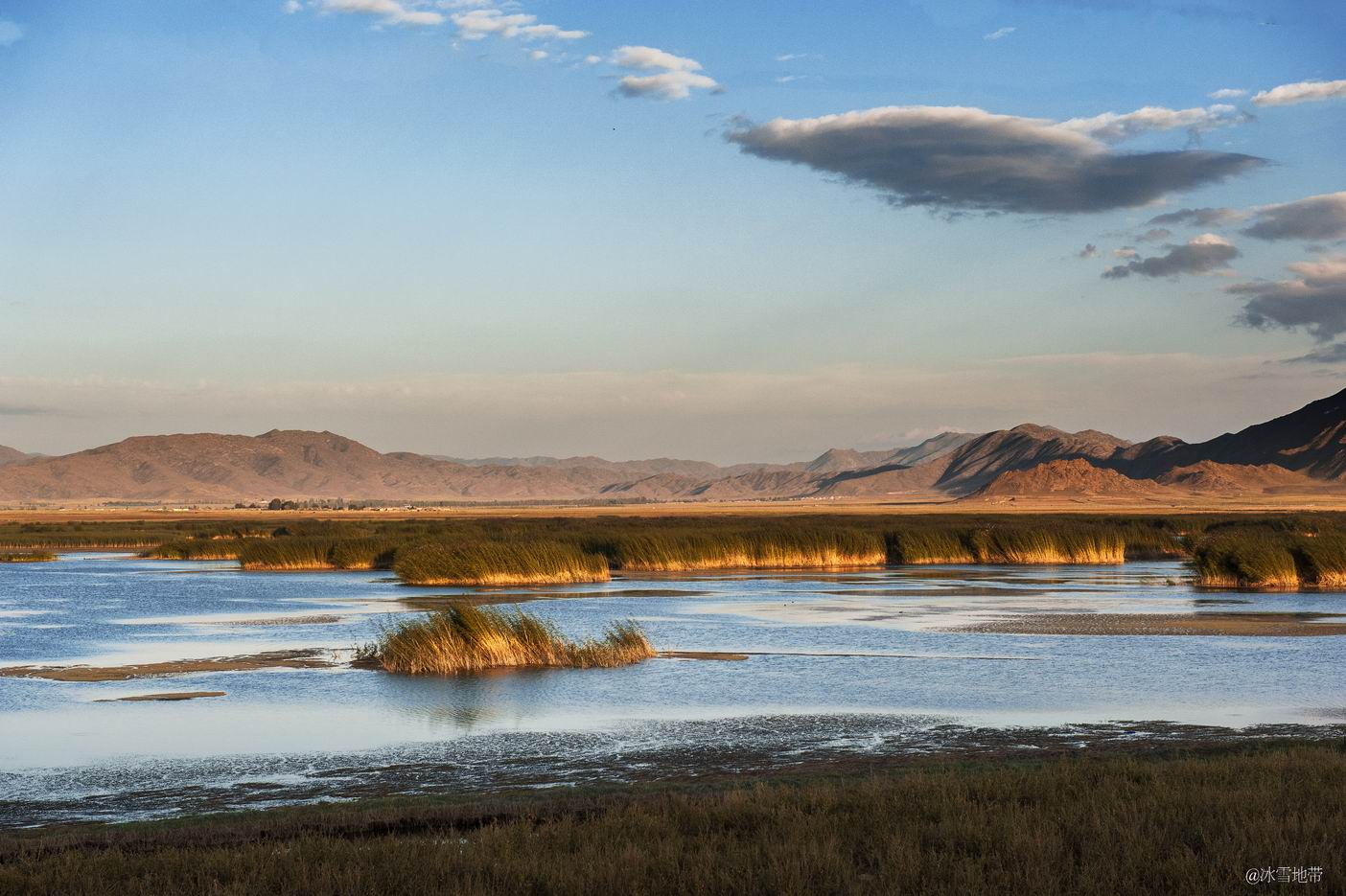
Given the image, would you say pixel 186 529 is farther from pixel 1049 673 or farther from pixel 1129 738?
pixel 1129 738

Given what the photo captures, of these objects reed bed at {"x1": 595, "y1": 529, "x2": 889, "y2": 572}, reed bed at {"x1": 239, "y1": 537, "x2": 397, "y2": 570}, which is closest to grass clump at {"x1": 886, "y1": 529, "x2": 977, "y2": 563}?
reed bed at {"x1": 595, "y1": 529, "x2": 889, "y2": 572}

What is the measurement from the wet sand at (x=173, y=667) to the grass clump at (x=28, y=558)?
129 ft

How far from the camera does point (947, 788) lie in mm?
11141

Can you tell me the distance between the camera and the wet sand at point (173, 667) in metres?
22.1

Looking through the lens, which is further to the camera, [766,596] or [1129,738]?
[766,596]

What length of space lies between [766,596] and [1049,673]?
17.5m

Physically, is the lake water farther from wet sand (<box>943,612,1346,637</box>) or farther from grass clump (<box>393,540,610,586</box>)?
grass clump (<box>393,540,610,586</box>)

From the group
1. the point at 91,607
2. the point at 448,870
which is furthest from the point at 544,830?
the point at 91,607

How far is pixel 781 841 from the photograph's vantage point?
9.52 m

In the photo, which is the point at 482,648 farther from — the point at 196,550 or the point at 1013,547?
the point at 196,550

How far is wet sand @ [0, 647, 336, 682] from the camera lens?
2214cm

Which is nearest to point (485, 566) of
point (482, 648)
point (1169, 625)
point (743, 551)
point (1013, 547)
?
point (743, 551)

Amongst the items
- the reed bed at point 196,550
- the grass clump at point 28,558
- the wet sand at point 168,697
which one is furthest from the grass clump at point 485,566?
the grass clump at point 28,558

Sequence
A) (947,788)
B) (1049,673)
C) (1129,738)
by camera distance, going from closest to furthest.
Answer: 1. (947,788)
2. (1129,738)
3. (1049,673)
